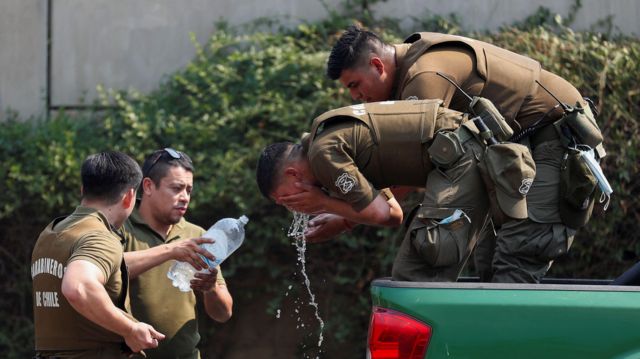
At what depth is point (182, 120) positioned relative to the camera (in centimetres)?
811

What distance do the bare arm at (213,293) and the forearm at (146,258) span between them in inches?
13.7

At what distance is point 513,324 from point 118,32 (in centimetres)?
644

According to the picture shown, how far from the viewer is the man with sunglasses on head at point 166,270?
203 inches

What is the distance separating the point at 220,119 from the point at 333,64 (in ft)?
10.7

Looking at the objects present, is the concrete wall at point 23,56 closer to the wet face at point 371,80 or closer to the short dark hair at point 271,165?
the wet face at point 371,80

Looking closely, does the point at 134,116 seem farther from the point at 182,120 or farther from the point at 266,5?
the point at 266,5

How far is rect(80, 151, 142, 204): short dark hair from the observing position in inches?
180

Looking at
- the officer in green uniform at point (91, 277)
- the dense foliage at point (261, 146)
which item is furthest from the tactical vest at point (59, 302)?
the dense foliage at point (261, 146)

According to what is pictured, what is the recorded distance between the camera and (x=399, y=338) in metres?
3.55

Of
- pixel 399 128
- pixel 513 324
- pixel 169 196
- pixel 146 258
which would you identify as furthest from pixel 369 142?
pixel 169 196

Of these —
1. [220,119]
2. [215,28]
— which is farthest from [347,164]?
[215,28]

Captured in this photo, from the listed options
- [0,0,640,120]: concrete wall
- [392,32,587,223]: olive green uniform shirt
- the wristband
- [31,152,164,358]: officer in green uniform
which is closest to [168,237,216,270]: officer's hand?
[31,152,164,358]: officer in green uniform

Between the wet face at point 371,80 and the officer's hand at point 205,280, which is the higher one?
the wet face at point 371,80

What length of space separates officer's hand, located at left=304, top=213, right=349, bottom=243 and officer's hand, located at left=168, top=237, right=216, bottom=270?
1.84 feet
